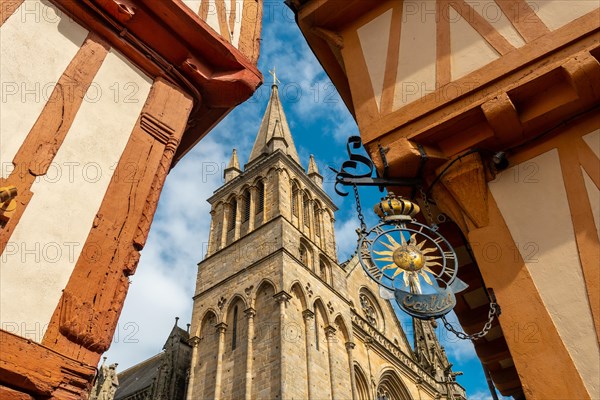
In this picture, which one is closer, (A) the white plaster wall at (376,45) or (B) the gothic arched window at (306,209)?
(A) the white plaster wall at (376,45)

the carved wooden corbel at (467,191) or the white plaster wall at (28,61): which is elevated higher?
the white plaster wall at (28,61)

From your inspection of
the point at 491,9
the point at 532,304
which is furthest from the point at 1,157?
the point at 491,9

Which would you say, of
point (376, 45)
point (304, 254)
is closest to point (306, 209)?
point (304, 254)

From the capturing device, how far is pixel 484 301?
5375mm

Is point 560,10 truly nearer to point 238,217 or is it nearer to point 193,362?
point 193,362

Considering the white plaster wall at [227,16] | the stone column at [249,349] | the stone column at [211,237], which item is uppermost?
the stone column at [211,237]

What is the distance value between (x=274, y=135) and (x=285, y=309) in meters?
11.0

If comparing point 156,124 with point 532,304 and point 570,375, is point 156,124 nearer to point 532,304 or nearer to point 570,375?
point 532,304

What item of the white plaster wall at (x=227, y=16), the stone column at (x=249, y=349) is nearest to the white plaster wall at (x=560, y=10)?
the white plaster wall at (x=227, y=16)

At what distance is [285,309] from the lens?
53.5 feet

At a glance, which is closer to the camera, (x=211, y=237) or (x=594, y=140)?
(x=594, y=140)

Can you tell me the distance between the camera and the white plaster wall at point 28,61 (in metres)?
3.54

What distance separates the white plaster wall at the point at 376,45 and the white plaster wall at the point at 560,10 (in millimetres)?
1334

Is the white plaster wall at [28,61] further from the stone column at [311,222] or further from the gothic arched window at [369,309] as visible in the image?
the gothic arched window at [369,309]
